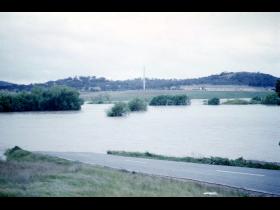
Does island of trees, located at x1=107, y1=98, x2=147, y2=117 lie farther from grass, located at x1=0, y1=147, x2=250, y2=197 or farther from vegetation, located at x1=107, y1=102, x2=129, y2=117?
grass, located at x1=0, y1=147, x2=250, y2=197

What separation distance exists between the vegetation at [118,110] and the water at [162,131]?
940 millimetres

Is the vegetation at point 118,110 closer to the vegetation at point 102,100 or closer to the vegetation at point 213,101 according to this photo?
the vegetation at point 102,100

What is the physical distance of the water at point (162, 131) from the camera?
76.1 feet

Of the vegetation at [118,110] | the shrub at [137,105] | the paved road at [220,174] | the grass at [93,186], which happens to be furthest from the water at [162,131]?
the grass at [93,186]

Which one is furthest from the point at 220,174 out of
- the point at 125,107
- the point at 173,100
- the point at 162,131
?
the point at 125,107

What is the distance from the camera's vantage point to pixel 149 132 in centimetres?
3042

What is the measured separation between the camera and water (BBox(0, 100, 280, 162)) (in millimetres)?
23203

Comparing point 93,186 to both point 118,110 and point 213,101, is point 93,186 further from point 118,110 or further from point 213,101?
point 118,110

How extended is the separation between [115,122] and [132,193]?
2683cm

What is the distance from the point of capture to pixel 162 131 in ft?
97.9

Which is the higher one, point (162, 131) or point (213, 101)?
point (213, 101)

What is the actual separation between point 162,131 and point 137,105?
869cm
